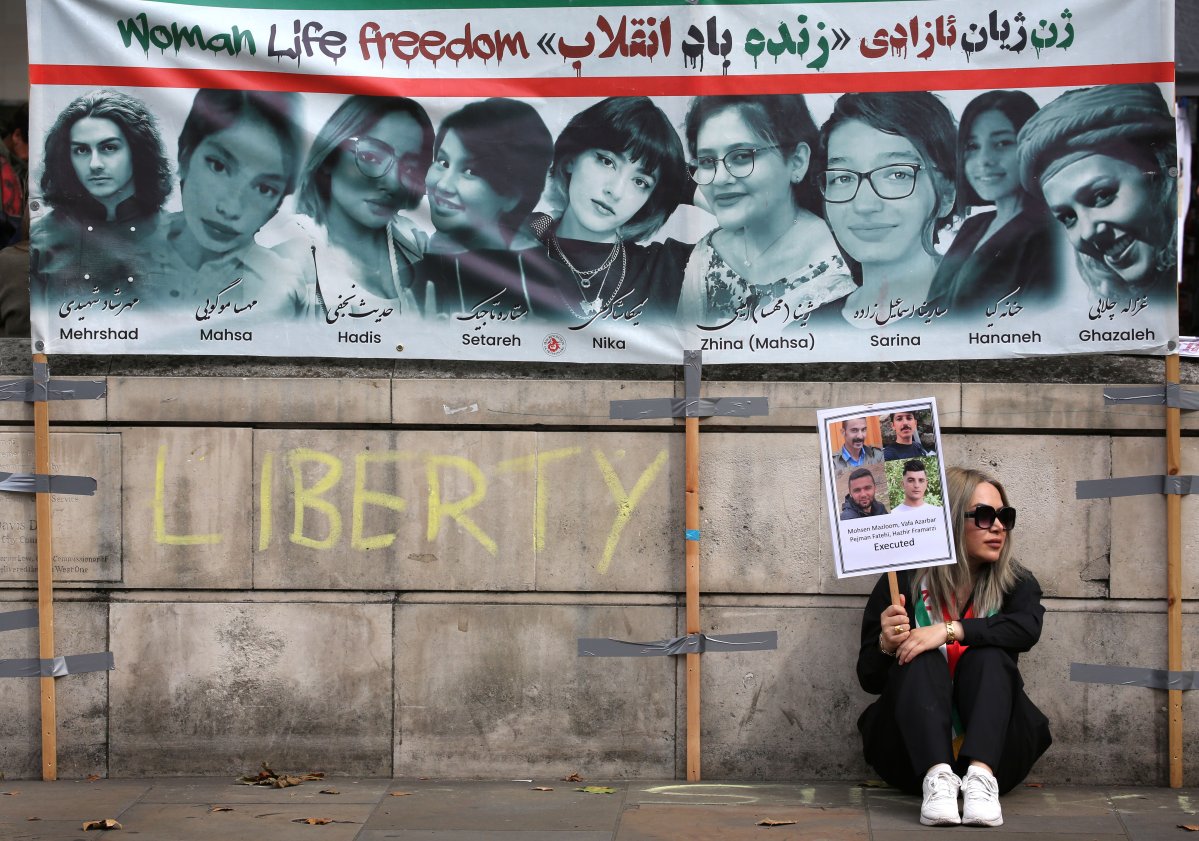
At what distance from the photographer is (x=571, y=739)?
20.4ft

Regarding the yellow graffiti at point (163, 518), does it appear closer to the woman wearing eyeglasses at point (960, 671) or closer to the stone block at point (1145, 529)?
the woman wearing eyeglasses at point (960, 671)

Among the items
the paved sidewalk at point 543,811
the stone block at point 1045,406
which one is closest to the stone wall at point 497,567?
the stone block at point 1045,406

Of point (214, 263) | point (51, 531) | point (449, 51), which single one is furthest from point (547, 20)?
point (51, 531)

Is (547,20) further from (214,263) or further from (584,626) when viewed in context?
(584,626)

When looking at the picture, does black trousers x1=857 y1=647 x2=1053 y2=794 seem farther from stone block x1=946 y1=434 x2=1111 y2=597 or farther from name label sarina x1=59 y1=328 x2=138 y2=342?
name label sarina x1=59 y1=328 x2=138 y2=342

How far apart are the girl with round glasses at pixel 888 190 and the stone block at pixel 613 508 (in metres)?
1.02

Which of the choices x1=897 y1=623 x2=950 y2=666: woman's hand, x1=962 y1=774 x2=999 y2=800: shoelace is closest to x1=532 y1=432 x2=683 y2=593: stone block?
x1=897 y1=623 x2=950 y2=666: woman's hand

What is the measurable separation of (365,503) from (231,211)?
1.36 metres

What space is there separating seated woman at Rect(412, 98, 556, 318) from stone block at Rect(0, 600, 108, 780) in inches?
78.4

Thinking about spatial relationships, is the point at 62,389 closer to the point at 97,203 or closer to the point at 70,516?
the point at 70,516

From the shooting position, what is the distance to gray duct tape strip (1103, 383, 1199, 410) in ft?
19.6

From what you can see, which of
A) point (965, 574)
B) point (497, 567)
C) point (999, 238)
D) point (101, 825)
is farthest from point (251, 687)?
point (999, 238)

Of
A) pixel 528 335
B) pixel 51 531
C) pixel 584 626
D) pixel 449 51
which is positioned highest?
pixel 449 51

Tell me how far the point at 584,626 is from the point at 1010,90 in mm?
2827
